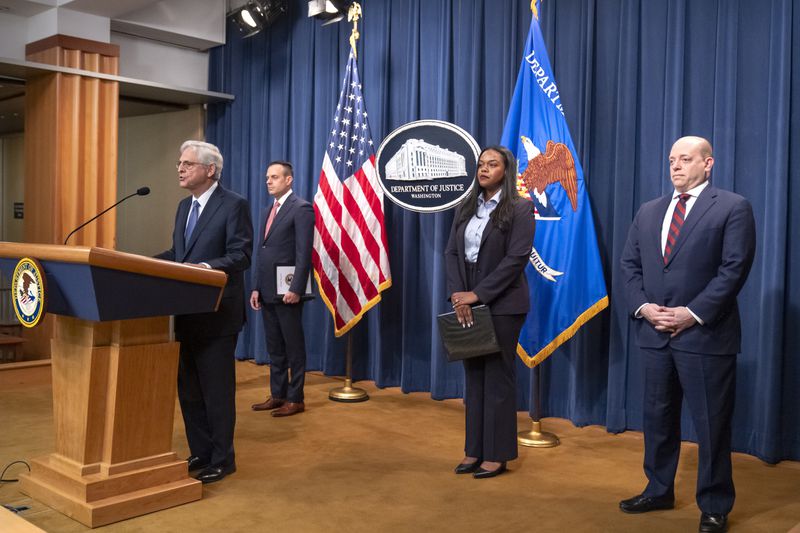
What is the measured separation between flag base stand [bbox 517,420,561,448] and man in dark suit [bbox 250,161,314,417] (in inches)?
54.9

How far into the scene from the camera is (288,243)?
189 inches

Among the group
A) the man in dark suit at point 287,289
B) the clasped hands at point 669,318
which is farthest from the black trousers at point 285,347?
the clasped hands at point 669,318

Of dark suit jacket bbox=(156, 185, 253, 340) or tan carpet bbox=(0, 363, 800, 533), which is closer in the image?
tan carpet bbox=(0, 363, 800, 533)

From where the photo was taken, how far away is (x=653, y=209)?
3.05 meters

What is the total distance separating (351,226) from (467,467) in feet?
7.04

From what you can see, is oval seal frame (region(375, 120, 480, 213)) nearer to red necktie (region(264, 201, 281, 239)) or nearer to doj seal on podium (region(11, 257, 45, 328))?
red necktie (region(264, 201, 281, 239))

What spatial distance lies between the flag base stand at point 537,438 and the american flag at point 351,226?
1.43 meters

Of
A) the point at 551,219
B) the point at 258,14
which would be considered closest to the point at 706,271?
the point at 551,219

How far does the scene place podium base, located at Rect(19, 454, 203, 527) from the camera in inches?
109

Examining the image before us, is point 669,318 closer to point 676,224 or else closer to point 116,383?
point 676,224

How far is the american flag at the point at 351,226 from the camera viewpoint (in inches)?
203

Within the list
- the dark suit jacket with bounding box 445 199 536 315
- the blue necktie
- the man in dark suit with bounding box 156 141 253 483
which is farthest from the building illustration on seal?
the blue necktie

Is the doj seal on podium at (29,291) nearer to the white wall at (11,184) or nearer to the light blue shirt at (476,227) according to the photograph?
the light blue shirt at (476,227)

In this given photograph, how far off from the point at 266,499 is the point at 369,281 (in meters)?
2.22
